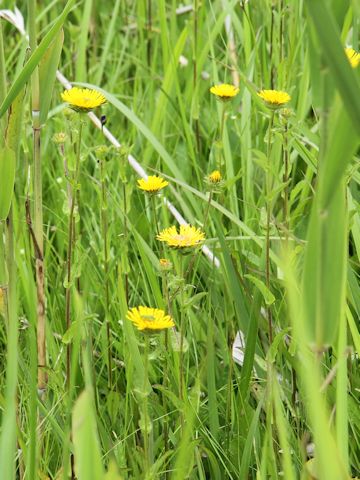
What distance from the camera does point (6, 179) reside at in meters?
0.98

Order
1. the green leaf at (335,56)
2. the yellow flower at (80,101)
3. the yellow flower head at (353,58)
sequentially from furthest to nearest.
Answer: the yellow flower at (80,101), the yellow flower head at (353,58), the green leaf at (335,56)

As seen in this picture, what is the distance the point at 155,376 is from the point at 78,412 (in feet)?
2.04

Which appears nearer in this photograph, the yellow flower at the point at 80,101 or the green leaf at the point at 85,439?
the green leaf at the point at 85,439

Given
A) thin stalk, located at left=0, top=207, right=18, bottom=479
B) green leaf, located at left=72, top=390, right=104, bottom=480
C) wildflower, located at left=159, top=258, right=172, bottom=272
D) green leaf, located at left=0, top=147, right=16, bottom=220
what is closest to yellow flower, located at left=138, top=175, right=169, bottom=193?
wildflower, located at left=159, top=258, right=172, bottom=272

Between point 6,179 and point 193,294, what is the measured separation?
1.83ft

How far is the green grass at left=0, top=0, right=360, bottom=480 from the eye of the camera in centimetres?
65

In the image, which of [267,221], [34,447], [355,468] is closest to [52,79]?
[267,221]

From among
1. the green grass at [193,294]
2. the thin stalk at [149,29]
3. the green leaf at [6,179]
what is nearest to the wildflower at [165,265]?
the green grass at [193,294]

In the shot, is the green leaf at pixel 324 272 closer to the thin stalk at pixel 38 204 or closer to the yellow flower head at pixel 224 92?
the thin stalk at pixel 38 204

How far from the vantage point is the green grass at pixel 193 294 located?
65cm

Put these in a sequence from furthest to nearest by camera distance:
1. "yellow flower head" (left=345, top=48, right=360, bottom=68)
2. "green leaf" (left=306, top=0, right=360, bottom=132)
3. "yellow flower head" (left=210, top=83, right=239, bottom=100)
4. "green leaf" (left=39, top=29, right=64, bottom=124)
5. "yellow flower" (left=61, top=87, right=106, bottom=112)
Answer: "yellow flower head" (left=210, top=83, right=239, bottom=100) < "yellow flower" (left=61, top=87, right=106, bottom=112) < "green leaf" (left=39, top=29, right=64, bottom=124) < "yellow flower head" (left=345, top=48, right=360, bottom=68) < "green leaf" (left=306, top=0, right=360, bottom=132)

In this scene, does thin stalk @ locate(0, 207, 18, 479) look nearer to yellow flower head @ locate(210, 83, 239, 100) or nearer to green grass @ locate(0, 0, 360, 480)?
green grass @ locate(0, 0, 360, 480)

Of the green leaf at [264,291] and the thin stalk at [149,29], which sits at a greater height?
the thin stalk at [149,29]

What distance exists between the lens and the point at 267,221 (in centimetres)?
125
